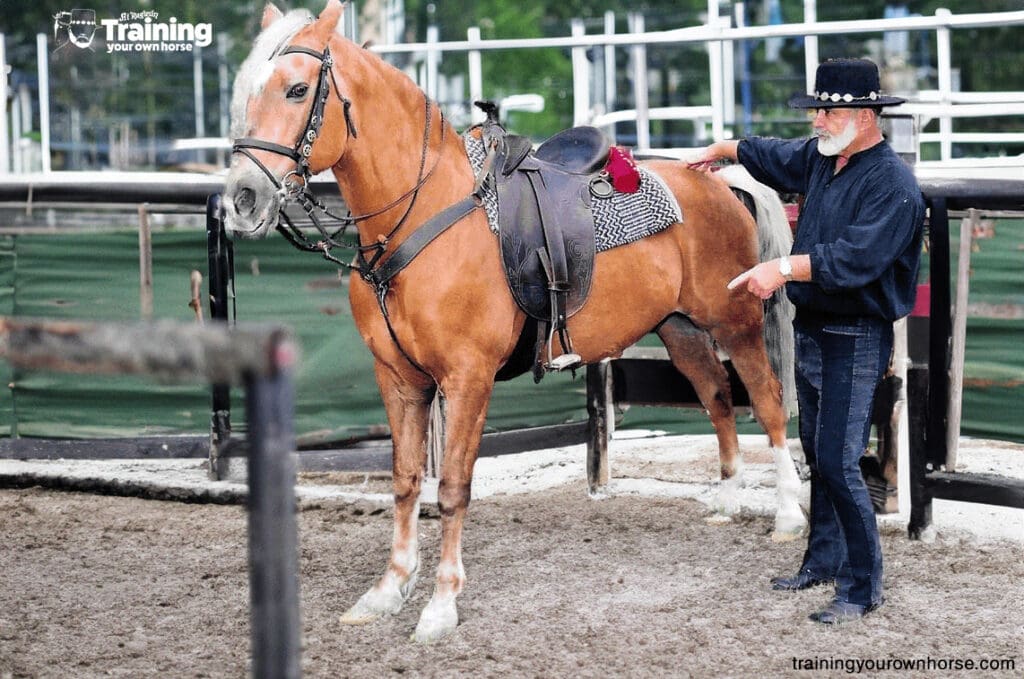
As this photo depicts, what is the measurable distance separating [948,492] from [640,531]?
1.40 metres

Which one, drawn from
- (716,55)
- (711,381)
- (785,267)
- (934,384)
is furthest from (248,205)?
(716,55)

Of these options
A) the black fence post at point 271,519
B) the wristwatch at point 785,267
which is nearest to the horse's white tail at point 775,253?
the wristwatch at point 785,267

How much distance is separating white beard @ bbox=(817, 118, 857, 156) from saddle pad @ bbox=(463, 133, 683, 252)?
2.92ft

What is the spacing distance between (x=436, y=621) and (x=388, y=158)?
1679mm

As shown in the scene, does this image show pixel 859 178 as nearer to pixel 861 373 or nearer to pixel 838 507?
pixel 861 373

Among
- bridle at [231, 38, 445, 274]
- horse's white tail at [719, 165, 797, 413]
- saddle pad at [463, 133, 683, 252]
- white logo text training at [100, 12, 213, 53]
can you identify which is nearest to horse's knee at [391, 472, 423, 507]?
bridle at [231, 38, 445, 274]

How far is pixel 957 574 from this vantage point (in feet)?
16.4

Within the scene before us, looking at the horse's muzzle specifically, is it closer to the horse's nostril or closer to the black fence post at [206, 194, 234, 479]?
the horse's nostril

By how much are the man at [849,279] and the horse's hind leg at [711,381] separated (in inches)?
47.2

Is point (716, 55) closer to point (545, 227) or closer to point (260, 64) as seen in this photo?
point (545, 227)

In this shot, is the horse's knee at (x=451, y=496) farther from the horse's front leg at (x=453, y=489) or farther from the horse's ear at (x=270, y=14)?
the horse's ear at (x=270, y=14)

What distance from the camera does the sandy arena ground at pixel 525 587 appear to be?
163 inches

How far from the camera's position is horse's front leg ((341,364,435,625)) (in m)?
4.62

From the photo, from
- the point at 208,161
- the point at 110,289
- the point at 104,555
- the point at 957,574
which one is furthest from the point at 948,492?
the point at 208,161
